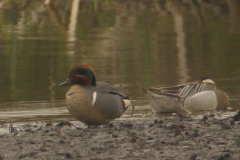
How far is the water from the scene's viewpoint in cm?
964

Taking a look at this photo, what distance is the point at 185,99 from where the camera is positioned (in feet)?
28.1

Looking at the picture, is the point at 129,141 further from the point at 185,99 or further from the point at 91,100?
the point at 185,99

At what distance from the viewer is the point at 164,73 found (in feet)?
38.5

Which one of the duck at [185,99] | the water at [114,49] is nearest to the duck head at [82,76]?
the water at [114,49]

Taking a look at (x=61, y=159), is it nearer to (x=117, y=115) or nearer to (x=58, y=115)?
(x=117, y=115)

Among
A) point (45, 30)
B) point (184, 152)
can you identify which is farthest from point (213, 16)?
point (184, 152)

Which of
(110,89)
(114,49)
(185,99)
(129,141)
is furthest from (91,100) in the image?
(114,49)

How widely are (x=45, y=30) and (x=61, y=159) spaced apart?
16.8 m

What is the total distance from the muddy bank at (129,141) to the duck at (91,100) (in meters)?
0.17

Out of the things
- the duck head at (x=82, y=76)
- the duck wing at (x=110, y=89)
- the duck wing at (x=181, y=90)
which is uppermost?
the duck head at (x=82, y=76)

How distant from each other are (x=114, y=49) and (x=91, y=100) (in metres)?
9.33

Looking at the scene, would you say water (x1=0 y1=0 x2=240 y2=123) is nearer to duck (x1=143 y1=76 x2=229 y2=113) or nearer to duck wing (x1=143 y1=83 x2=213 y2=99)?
duck (x1=143 y1=76 x2=229 y2=113)

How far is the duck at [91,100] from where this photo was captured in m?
6.46

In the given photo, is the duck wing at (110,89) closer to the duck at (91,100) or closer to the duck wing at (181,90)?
the duck at (91,100)
